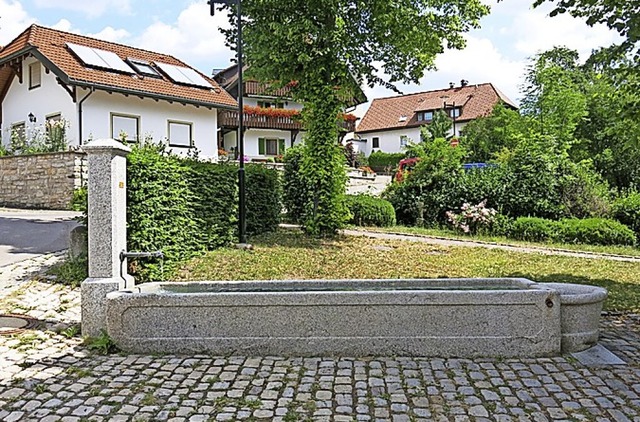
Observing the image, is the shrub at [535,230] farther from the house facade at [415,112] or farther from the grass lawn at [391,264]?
the house facade at [415,112]

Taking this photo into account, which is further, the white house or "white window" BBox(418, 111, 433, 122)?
"white window" BBox(418, 111, 433, 122)

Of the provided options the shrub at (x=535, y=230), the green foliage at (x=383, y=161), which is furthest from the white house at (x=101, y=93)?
the green foliage at (x=383, y=161)

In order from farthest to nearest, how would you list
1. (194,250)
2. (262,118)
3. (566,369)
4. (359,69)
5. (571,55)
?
1. (571,55)
2. (262,118)
3. (359,69)
4. (194,250)
5. (566,369)

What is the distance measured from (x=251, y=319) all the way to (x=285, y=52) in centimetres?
753

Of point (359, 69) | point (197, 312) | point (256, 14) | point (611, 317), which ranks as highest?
point (256, 14)

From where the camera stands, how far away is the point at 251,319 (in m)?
4.88

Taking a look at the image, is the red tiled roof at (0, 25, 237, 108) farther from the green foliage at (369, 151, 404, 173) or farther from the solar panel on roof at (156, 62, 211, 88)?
the green foliage at (369, 151, 404, 173)

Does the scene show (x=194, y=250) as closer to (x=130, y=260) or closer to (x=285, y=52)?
(x=130, y=260)

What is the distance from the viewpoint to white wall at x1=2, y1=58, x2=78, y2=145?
19500mm

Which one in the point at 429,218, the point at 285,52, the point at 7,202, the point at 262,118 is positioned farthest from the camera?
the point at 262,118

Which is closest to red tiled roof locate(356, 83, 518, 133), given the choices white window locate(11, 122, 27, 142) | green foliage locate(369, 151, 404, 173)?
green foliage locate(369, 151, 404, 173)

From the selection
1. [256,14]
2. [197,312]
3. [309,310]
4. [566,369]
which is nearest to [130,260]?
[197,312]

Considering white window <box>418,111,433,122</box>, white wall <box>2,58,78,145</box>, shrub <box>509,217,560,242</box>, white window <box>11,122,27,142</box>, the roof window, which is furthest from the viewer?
white window <box>418,111,433,122</box>

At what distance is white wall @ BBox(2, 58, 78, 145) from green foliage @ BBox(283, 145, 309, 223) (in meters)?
8.48
